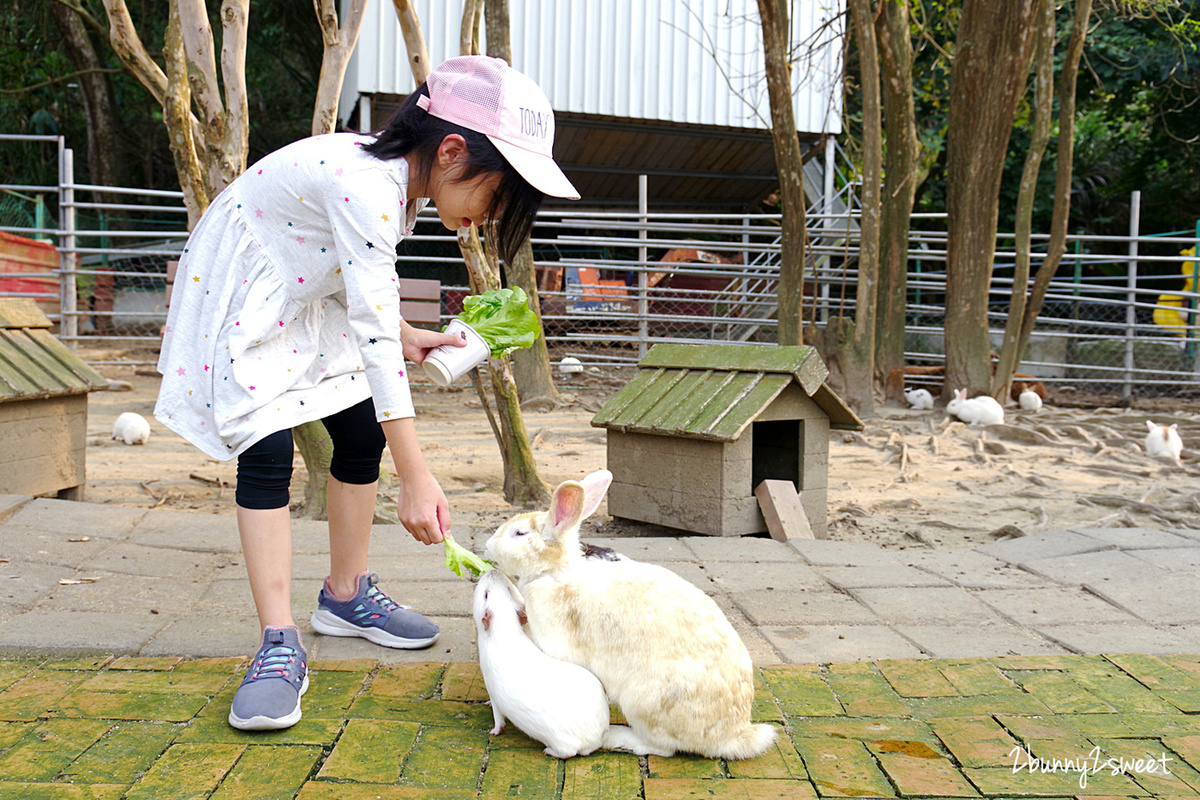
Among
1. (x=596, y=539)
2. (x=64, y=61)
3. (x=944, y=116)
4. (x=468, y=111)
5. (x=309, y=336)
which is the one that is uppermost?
(x=64, y=61)

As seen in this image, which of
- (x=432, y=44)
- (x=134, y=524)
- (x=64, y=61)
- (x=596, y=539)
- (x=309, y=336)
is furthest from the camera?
(x=64, y=61)

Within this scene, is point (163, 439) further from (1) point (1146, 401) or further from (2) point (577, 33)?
(1) point (1146, 401)

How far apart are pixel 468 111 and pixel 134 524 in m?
2.60

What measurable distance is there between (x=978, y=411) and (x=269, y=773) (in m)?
7.02

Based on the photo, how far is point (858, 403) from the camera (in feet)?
27.0

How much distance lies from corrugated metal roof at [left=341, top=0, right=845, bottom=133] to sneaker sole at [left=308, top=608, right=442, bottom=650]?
9215 mm

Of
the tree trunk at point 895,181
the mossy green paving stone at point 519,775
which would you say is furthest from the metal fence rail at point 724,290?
the mossy green paving stone at point 519,775

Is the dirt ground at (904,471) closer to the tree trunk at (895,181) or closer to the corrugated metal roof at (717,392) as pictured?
the corrugated metal roof at (717,392)

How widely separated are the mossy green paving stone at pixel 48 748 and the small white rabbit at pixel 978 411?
7075 millimetres

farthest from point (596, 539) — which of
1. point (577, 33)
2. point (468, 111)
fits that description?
point (577, 33)

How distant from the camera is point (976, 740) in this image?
1999mm

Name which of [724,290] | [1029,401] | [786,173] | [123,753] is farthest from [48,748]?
[724,290]

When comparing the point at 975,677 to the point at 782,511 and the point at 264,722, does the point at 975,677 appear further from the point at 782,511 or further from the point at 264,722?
the point at 264,722

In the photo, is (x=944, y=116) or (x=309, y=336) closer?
(x=309, y=336)
